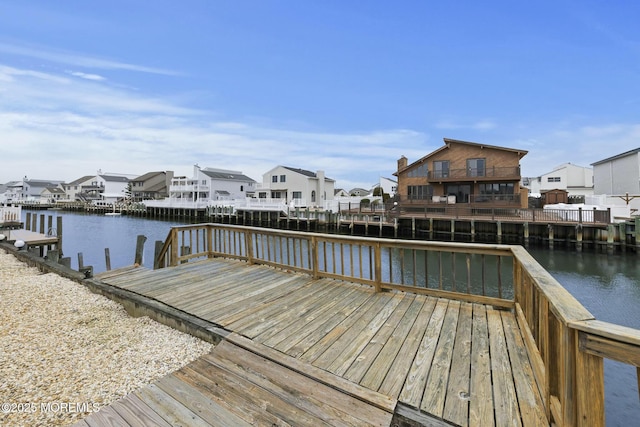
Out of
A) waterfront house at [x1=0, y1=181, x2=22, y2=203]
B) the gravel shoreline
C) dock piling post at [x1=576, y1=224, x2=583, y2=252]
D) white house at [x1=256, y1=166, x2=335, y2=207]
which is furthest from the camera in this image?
waterfront house at [x1=0, y1=181, x2=22, y2=203]

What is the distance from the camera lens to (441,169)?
28.1 meters

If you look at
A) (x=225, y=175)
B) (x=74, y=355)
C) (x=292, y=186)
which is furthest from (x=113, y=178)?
(x=74, y=355)

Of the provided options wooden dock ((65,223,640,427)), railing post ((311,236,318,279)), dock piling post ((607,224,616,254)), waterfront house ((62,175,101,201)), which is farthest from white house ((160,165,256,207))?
wooden dock ((65,223,640,427))

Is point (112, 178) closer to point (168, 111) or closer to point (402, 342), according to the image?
point (168, 111)

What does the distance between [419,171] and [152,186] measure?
5884cm

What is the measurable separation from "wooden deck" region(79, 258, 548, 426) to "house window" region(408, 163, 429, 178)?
27427 millimetres

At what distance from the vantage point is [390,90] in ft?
81.9

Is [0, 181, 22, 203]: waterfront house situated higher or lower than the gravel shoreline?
higher

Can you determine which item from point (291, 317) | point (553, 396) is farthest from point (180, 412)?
point (553, 396)

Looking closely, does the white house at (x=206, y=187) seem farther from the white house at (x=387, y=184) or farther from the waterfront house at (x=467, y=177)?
the waterfront house at (x=467, y=177)

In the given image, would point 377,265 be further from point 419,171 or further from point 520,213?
point 419,171

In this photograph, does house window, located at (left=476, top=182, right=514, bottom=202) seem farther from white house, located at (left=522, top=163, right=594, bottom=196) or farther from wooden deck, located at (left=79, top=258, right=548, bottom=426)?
wooden deck, located at (left=79, top=258, right=548, bottom=426)

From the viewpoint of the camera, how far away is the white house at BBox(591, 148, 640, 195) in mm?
26266

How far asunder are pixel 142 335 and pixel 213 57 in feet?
61.6
